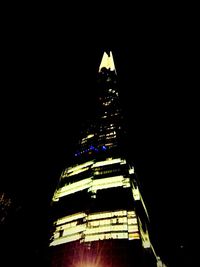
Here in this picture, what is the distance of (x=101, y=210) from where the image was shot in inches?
195

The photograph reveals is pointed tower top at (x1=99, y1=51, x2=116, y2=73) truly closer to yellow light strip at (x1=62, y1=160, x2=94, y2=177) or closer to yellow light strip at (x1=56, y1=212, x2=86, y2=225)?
yellow light strip at (x1=62, y1=160, x2=94, y2=177)

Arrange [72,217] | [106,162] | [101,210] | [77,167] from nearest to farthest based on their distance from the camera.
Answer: [101,210] → [72,217] → [106,162] → [77,167]

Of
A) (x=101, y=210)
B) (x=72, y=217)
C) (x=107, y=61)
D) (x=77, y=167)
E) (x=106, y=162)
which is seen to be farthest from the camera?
(x=107, y=61)

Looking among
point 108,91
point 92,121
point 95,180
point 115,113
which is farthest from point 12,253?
point 108,91

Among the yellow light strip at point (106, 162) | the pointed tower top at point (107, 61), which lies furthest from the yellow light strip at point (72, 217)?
the pointed tower top at point (107, 61)

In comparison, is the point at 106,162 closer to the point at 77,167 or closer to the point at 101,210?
the point at 77,167

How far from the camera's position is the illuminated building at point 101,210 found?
182 inches

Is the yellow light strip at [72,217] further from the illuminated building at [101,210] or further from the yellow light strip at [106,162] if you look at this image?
the yellow light strip at [106,162]

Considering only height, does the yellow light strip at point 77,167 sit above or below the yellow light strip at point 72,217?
above

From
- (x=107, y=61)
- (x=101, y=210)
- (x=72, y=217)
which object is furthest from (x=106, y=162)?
(x=107, y=61)

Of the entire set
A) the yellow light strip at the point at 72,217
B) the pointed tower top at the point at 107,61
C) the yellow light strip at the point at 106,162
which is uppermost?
the pointed tower top at the point at 107,61

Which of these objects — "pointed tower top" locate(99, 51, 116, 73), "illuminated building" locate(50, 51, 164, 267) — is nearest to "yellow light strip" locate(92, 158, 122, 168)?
"illuminated building" locate(50, 51, 164, 267)

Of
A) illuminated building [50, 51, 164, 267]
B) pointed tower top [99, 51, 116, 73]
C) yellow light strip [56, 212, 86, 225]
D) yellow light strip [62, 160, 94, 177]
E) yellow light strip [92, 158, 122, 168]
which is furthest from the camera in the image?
pointed tower top [99, 51, 116, 73]

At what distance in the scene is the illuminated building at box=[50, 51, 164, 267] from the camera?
463 centimetres
